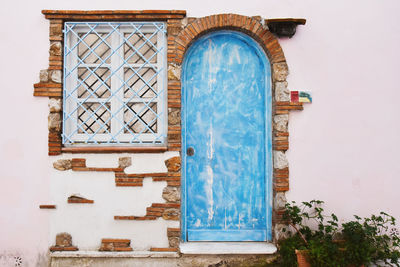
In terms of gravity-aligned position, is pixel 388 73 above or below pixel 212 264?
above

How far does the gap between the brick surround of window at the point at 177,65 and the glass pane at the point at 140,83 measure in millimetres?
254

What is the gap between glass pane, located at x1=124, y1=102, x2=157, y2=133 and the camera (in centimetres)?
365

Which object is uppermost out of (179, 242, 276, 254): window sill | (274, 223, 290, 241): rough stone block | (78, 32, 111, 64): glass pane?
(78, 32, 111, 64): glass pane

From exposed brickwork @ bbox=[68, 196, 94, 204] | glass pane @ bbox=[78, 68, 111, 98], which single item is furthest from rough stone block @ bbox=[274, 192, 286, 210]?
glass pane @ bbox=[78, 68, 111, 98]

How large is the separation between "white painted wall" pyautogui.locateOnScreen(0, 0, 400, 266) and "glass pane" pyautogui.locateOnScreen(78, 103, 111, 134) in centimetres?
41

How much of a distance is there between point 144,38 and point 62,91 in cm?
114

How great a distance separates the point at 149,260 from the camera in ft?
11.4

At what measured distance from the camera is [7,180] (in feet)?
11.6

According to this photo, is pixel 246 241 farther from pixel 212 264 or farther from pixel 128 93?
pixel 128 93

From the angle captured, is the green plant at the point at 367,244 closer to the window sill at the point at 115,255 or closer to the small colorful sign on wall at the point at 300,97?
the small colorful sign on wall at the point at 300,97

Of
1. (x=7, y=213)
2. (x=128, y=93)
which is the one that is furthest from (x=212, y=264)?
(x=7, y=213)

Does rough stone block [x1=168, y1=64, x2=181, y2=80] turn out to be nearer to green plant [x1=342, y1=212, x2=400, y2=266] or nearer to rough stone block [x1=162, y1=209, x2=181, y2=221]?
rough stone block [x1=162, y1=209, x2=181, y2=221]

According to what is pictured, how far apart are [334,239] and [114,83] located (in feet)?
10.3

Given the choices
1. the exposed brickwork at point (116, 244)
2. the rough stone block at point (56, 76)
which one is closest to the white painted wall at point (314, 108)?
the rough stone block at point (56, 76)
